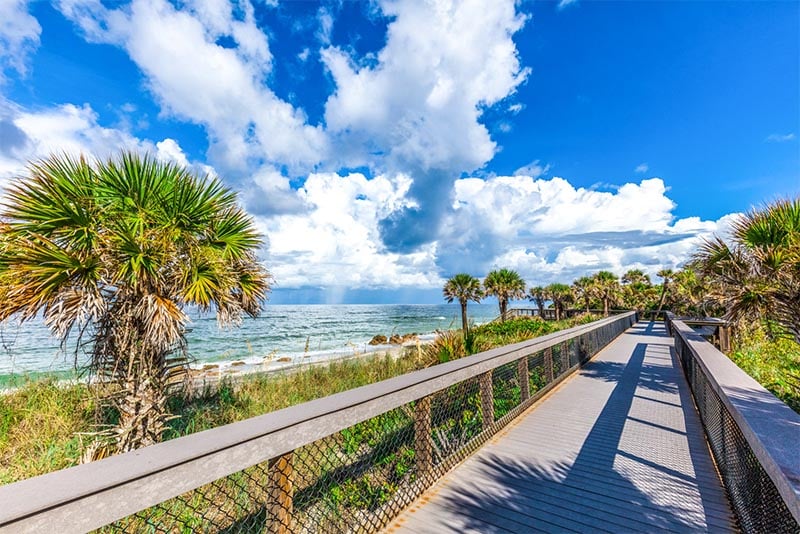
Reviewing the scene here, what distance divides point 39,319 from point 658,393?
8544mm

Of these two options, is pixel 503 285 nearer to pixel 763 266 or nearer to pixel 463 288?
pixel 463 288

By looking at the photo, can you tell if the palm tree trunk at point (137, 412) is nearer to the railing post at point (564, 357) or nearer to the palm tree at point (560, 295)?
the railing post at point (564, 357)

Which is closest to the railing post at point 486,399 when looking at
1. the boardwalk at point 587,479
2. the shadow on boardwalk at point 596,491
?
the boardwalk at point 587,479

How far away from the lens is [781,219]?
214 inches

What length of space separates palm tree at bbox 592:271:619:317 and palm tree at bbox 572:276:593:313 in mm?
710

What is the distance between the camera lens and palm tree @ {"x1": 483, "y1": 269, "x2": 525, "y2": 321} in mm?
30969

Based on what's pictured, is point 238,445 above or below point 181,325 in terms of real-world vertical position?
below

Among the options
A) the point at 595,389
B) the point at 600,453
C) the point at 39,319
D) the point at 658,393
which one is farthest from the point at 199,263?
the point at 658,393

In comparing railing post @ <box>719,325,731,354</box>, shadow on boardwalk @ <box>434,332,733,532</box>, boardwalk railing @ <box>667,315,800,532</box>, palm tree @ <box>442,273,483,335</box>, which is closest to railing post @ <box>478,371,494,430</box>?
shadow on boardwalk @ <box>434,332,733,532</box>

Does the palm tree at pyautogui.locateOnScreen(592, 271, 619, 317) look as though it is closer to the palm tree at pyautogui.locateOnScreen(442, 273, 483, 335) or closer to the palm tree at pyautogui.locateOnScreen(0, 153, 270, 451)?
the palm tree at pyautogui.locateOnScreen(442, 273, 483, 335)

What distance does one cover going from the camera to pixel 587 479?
3.17 m

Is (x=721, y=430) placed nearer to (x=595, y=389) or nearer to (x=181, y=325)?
(x=595, y=389)

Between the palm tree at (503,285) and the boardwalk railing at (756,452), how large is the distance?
27.8 meters

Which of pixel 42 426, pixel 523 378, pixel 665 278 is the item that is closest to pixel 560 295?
pixel 665 278
